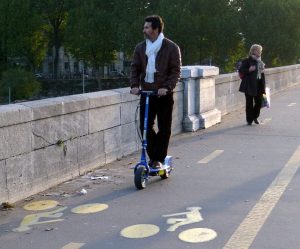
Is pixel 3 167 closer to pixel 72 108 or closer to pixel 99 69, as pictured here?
pixel 72 108

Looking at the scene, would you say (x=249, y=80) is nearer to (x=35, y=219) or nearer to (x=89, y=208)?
(x=89, y=208)

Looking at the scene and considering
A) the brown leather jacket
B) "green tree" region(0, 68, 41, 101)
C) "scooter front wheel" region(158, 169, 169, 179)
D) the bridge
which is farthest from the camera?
"green tree" region(0, 68, 41, 101)

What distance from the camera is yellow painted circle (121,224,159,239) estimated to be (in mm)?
5172

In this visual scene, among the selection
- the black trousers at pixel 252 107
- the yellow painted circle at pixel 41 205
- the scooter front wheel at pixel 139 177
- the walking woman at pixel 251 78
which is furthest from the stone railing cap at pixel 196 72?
the yellow painted circle at pixel 41 205

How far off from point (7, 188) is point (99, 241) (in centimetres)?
159

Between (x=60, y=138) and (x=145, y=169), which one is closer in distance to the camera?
(x=145, y=169)

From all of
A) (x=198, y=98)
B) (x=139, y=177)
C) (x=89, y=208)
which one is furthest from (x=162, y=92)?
(x=198, y=98)

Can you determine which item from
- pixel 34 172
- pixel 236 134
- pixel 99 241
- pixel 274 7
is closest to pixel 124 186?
pixel 34 172

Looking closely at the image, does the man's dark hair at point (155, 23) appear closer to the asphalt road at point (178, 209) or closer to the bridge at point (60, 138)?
the bridge at point (60, 138)

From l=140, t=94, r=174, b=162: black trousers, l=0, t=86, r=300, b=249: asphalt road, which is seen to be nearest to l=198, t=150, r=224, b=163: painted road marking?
l=0, t=86, r=300, b=249: asphalt road

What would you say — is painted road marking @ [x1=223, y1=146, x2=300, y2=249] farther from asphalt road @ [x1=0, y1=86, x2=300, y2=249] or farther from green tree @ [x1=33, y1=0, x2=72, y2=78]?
green tree @ [x1=33, y1=0, x2=72, y2=78]

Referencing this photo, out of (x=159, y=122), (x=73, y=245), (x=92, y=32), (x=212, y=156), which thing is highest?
(x=92, y=32)

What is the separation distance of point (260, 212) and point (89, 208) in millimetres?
1670

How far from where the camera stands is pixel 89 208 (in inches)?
241
